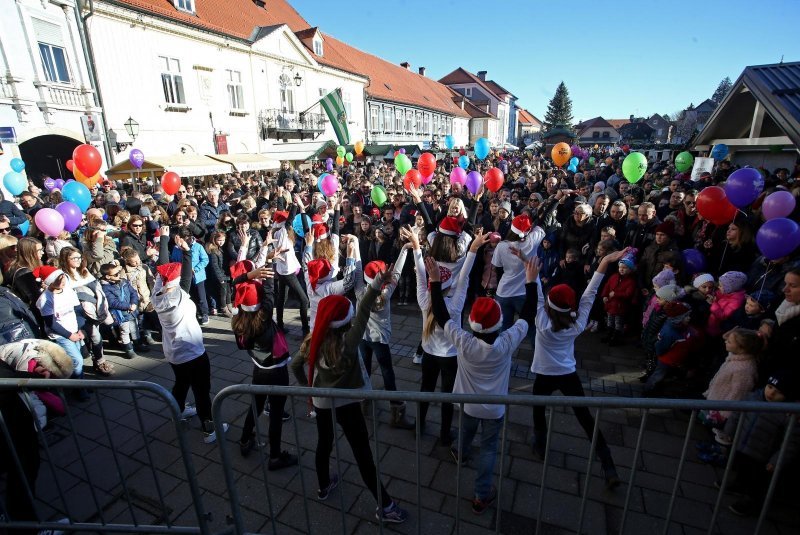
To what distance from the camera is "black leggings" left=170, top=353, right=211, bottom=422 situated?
152 inches

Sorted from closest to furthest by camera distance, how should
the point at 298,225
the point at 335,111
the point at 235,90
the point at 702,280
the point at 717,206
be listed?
the point at 702,280, the point at 717,206, the point at 298,225, the point at 235,90, the point at 335,111

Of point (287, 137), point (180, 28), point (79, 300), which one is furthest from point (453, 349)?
point (287, 137)

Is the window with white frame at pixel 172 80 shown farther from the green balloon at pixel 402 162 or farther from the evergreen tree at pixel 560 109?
the evergreen tree at pixel 560 109

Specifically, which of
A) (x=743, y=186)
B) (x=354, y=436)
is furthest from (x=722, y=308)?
(x=354, y=436)

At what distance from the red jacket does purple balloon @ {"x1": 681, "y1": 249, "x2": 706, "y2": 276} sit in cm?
A: 67

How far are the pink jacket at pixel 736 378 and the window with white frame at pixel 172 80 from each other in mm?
20873

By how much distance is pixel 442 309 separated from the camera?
3.29 m

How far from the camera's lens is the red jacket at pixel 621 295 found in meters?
5.63

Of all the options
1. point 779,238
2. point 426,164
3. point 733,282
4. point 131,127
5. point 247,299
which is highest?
point 131,127

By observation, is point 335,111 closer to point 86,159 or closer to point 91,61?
point 91,61

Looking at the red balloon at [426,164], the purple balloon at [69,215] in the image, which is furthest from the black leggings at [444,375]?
the red balloon at [426,164]

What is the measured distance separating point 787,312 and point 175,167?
16855 mm

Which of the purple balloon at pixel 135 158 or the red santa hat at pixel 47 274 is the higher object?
the purple balloon at pixel 135 158

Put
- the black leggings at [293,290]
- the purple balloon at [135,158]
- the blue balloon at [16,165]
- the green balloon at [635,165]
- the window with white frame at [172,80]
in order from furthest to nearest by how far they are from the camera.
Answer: the window with white frame at [172,80], the purple balloon at [135,158], the blue balloon at [16,165], the green balloon at [635,165], the black leggings at [293,290]
